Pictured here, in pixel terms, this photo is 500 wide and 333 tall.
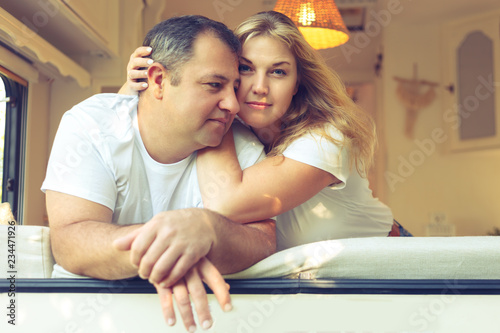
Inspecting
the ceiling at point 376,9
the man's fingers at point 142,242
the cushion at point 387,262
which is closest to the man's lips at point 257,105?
the cushion at point 387,262

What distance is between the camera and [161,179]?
1.36m

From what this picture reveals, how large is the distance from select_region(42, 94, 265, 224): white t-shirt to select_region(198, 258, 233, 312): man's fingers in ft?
1.13

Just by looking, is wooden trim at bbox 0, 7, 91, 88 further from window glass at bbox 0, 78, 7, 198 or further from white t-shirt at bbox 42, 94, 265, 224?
white t-shirt at bbox 42, 94, 265, 224

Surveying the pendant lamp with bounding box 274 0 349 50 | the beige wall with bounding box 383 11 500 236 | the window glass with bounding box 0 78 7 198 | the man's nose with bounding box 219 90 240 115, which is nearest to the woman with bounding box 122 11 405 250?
the man's nose with bounding box 219 90 240 115

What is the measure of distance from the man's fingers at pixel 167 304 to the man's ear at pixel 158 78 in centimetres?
62

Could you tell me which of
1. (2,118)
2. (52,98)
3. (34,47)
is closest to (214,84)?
(34,47)

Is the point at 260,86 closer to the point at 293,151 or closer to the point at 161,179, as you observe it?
the point at 293,151

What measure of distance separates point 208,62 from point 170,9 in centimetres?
337

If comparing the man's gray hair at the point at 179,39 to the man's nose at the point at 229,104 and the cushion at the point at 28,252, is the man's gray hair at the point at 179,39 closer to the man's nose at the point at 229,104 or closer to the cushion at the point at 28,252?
the man's nose at the point at 229,104

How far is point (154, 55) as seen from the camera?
1420 mm

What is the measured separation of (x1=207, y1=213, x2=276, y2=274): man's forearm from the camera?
98 centimetres

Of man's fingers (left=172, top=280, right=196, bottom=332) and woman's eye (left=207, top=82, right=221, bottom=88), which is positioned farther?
woman's eye (left=207, top=82, right=221, bottom=88)

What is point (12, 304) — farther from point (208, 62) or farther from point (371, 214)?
point (371, 214)

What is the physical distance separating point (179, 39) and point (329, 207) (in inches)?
27.3
